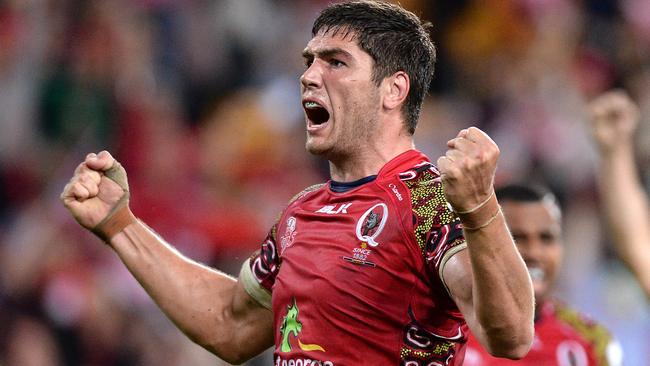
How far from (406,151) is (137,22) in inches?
263

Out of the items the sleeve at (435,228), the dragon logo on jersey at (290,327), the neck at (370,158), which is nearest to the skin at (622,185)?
the neck at (370,158)

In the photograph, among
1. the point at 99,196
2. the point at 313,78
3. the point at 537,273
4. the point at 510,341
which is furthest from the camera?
the point at 537,273

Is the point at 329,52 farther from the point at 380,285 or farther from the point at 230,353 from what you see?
the point at 230,353

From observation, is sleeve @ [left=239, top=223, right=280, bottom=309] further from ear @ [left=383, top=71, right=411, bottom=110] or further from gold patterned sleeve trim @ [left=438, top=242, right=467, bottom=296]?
gold patterned sleeve trim @ [left=438, top=242, right=467, bottom=296]

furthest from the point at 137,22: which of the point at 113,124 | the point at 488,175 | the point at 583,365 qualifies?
the point at 488,175

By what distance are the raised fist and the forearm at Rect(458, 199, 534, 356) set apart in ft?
0.20

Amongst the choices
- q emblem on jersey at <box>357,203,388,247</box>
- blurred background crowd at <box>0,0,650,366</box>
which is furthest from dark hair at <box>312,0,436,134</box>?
blurred background crowd at <box>0,0,650,366</box>

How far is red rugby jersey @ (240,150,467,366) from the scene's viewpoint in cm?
418

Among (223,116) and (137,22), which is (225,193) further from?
(137,22)

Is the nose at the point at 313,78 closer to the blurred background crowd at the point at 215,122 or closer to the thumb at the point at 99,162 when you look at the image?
the thumb at the point at 99,162

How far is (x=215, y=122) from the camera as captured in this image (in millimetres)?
10656

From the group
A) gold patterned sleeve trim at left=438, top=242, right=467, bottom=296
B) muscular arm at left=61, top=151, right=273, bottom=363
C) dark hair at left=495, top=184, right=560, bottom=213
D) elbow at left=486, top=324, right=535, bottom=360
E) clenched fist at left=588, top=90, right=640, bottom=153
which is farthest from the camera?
dark hair at left=495, top=184, right=560, bottom=213

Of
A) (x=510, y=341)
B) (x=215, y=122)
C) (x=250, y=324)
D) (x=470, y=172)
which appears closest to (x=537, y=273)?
(x=250, y=324)

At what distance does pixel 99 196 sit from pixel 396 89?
1243mm
